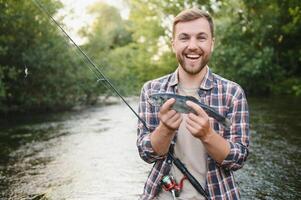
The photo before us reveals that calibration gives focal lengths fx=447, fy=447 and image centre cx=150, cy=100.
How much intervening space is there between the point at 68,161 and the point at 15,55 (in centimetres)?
1041

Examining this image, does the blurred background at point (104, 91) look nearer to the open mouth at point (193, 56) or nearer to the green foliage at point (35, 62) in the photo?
the green foliage at point (35, 62)

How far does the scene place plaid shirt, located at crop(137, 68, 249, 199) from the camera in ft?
9.59

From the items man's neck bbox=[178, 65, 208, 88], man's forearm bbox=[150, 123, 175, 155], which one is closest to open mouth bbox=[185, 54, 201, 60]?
man's neck bbox=[178, 65, 208, 88]

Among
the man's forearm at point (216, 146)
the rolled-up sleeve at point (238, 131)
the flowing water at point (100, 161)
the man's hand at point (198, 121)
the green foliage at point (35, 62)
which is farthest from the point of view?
the green foliage at point (35, 62)

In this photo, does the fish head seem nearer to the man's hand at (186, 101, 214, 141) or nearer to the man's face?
the man's hand at (186, 101, 214, 141)

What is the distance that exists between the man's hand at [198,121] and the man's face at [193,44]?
19.3 inches

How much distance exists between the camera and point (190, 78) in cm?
309

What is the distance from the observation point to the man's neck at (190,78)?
3.08 metres

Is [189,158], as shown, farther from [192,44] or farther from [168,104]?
[192,44]

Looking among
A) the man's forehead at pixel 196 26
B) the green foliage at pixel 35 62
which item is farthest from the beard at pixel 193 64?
the green foliage at pixel 35 62

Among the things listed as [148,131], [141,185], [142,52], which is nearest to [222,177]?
[148,131]

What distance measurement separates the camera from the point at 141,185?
7.46 metres

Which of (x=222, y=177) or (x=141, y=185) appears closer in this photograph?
(x=222, y=177)

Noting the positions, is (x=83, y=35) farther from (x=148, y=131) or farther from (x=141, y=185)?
(x=148, y=131)
